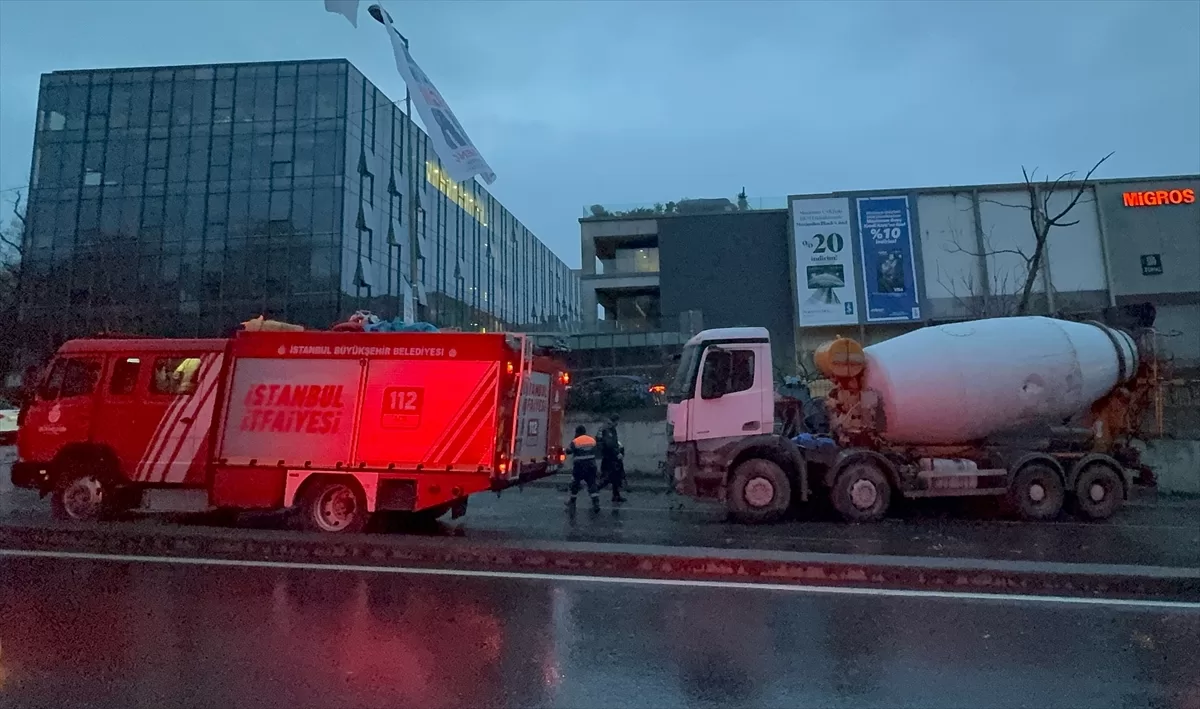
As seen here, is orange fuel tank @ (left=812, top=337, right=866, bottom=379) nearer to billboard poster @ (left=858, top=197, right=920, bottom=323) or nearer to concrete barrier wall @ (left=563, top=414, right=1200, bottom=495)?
concrete barrier wall @ (left=563, top=414, right=1200, bottom=495)

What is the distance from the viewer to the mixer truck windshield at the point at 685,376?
40.3 feet

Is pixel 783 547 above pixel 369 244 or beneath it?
beneath

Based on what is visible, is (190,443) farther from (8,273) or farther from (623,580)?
(8,273)

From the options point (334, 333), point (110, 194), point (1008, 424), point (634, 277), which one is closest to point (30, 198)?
point (110, 194)

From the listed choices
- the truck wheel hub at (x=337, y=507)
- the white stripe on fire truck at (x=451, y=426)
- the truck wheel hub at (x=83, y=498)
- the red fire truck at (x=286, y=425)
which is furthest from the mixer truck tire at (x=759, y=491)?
the truck wheel hub at (x=83, y=498)

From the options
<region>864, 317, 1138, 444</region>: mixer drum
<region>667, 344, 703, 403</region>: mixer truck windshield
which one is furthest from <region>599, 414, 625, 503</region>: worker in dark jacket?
<region>864, 317, 1138, 444</region>: mixer drum

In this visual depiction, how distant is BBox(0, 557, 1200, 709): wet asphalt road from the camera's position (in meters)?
4.69

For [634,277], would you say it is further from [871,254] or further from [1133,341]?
[1133,341]

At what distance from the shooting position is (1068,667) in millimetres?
5184

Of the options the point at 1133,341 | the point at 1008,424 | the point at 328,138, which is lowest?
the point at 1008,424

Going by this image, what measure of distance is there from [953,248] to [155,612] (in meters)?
39.3

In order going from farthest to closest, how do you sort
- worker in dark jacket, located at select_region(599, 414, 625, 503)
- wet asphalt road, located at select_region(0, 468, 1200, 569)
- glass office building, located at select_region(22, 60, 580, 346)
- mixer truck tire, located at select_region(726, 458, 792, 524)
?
glass office building, located at select_region(22, 60, 580, 346) < worker in dark jacket, located at select_region(599, 414, 625, 503) < mixer truck tire, located at select_region(726, 458, 792, 524) < wet asphalt road, located at select_region(0, 468, 1200, 569)

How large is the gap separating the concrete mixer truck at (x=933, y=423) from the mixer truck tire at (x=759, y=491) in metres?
0.02

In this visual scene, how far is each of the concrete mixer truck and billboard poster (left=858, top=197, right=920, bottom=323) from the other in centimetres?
2579
